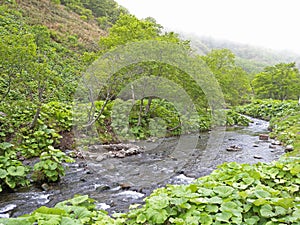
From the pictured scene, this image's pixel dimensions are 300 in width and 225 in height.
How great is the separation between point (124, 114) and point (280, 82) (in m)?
35.7

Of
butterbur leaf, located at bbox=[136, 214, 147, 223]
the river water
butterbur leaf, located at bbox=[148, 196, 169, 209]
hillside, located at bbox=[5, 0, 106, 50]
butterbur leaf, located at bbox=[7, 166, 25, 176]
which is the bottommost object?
the river water

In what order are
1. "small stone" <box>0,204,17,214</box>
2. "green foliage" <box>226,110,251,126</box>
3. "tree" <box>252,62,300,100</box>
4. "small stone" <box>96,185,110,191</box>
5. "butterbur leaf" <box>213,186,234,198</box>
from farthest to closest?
1. "tree" <box>252,62,300,100</box>
2. "green foliage" <box>226,110,251,126</box>
3. "small stone" <box>96,185,110,191</box>
4. "small stone" <box>0,204,17,214</box>
5. "butterbur leaf" <box>213,186,234,198</box>

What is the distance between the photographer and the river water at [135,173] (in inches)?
270

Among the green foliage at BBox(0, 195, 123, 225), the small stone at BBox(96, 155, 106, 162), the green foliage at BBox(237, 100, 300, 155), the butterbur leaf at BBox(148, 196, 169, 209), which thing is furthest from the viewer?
the green foliage at BBox(237, 100, 300, 155)

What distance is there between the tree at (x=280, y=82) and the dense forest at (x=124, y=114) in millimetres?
15300

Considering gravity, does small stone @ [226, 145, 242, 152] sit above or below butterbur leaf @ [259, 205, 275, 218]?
below

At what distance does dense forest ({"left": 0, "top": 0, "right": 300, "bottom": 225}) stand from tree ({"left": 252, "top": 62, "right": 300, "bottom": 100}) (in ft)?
50.2

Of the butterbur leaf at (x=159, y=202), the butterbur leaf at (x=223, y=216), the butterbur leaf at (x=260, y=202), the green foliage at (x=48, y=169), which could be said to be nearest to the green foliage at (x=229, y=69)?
the green foliage at (x=48, y=169)

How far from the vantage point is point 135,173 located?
962 centimetres

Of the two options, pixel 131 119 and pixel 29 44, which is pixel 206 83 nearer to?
pixel 131 119

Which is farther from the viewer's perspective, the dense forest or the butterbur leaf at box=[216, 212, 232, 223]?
the dense forest

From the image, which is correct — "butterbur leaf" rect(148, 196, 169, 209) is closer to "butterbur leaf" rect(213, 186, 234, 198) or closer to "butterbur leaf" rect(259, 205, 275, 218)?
"butterbur leaf" rect(213, 186, 234, 198)

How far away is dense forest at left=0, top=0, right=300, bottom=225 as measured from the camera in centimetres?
445

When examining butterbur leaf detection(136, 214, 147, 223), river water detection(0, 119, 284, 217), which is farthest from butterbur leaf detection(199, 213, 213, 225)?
river water detection(0, 119, 284, 217)
